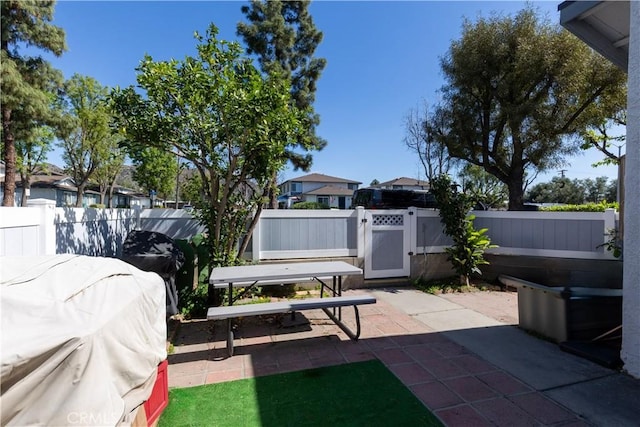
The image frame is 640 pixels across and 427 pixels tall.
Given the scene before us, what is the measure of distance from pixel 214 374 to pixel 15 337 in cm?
220

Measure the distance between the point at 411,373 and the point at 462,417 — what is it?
714 mm

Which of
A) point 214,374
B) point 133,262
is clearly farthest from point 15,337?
point 133,262

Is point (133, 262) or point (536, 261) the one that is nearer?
point (133, 262)

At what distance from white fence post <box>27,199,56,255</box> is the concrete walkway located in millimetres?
1707

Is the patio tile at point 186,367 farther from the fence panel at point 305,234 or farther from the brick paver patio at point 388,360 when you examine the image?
the fence panel at point 305,234

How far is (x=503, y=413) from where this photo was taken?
8.14 feet

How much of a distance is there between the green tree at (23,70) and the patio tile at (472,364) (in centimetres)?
1460

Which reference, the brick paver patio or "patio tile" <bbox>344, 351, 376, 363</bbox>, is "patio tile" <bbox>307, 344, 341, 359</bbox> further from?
"patio tile" <bbox>344, 351, 376, 363</bbox>

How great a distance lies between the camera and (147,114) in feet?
14.1

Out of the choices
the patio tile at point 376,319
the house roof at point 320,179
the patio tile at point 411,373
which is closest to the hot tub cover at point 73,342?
the patio tile at point 411,373

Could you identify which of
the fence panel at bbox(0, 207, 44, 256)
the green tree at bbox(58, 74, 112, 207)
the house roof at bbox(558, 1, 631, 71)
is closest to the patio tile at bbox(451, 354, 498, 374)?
the house roof at bbox(558, 1, 631, 71)

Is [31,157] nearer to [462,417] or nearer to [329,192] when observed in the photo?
[462,417]

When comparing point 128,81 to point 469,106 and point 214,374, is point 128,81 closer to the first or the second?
point 214,374

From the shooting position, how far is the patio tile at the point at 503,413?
7.77 feet
